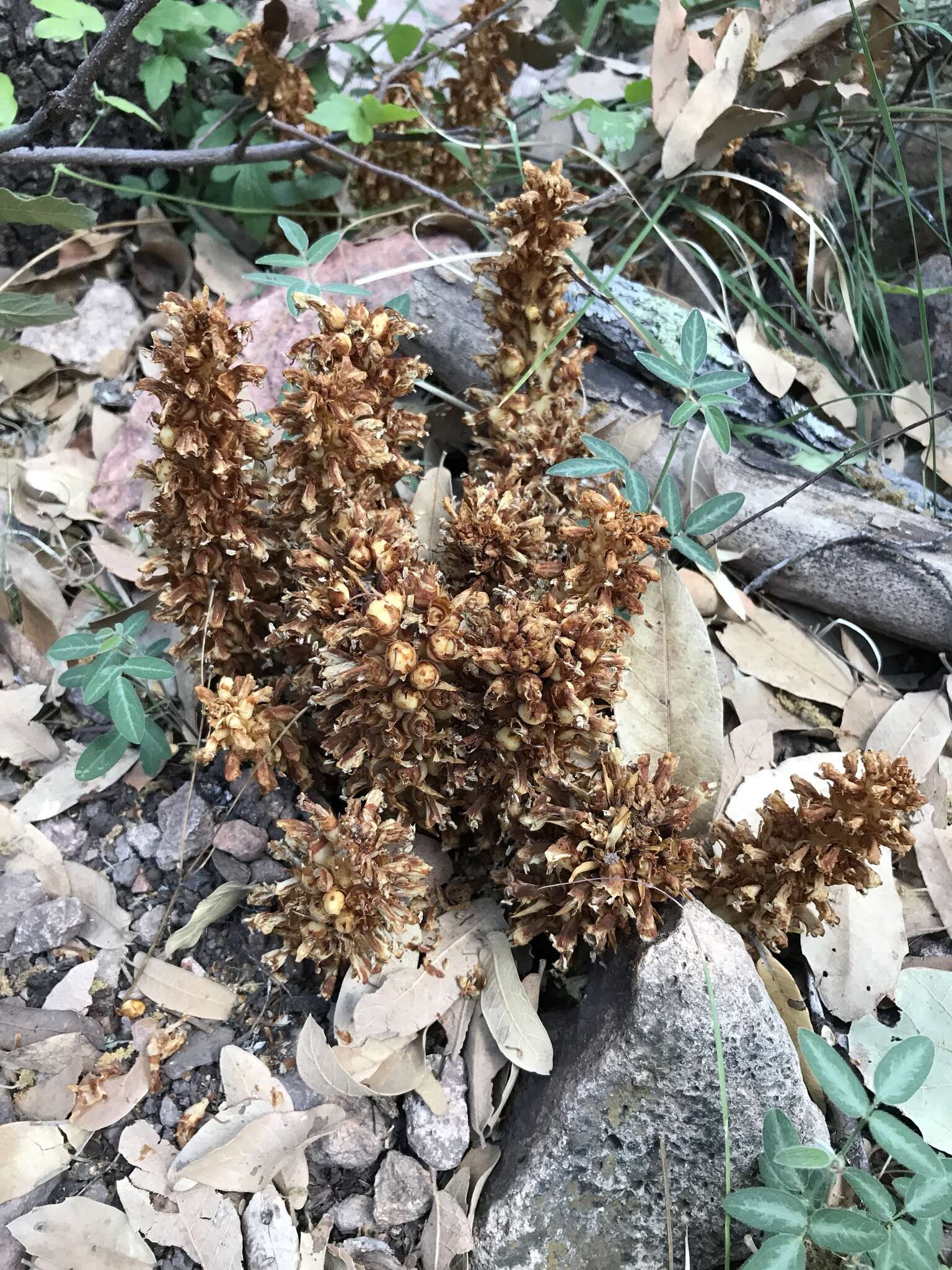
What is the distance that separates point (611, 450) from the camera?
189 cm

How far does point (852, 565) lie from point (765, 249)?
124 centimetres

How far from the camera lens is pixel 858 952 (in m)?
1.86

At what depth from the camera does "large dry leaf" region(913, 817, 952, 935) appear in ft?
6.50

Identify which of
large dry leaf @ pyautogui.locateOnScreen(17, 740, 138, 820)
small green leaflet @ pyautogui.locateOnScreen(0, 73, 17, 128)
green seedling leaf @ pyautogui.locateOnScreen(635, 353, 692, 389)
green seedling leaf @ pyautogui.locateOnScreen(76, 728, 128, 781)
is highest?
small green leaflet @ pyautogui.locateOnScreen(0, 73, 17, 128)

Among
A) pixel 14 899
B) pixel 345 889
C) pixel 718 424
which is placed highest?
pixel 718 424

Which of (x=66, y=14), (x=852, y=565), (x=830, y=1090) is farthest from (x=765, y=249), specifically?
(x=830, y=1090)

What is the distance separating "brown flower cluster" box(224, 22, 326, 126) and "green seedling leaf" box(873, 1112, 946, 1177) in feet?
8.98

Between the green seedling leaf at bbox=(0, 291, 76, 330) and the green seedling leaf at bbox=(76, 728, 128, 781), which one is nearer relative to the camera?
the green seedling leaf at bbox=(76, 728, 128, 781)

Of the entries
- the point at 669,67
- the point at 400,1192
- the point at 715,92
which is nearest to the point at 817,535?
the point at 715,92

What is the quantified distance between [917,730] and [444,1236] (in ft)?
5.01

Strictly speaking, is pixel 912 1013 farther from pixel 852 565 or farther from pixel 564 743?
pixel 852 565

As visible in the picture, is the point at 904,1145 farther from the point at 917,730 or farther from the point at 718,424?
the point at 718,424

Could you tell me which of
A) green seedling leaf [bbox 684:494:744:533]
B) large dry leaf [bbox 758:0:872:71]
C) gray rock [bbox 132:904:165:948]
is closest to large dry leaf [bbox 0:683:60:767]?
gray rock [bbox 132:904:165:948]

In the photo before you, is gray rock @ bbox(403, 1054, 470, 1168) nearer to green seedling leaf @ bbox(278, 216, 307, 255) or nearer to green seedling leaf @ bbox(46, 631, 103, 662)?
green seedling leaf @ bbox(46, 631, 103, 662)
